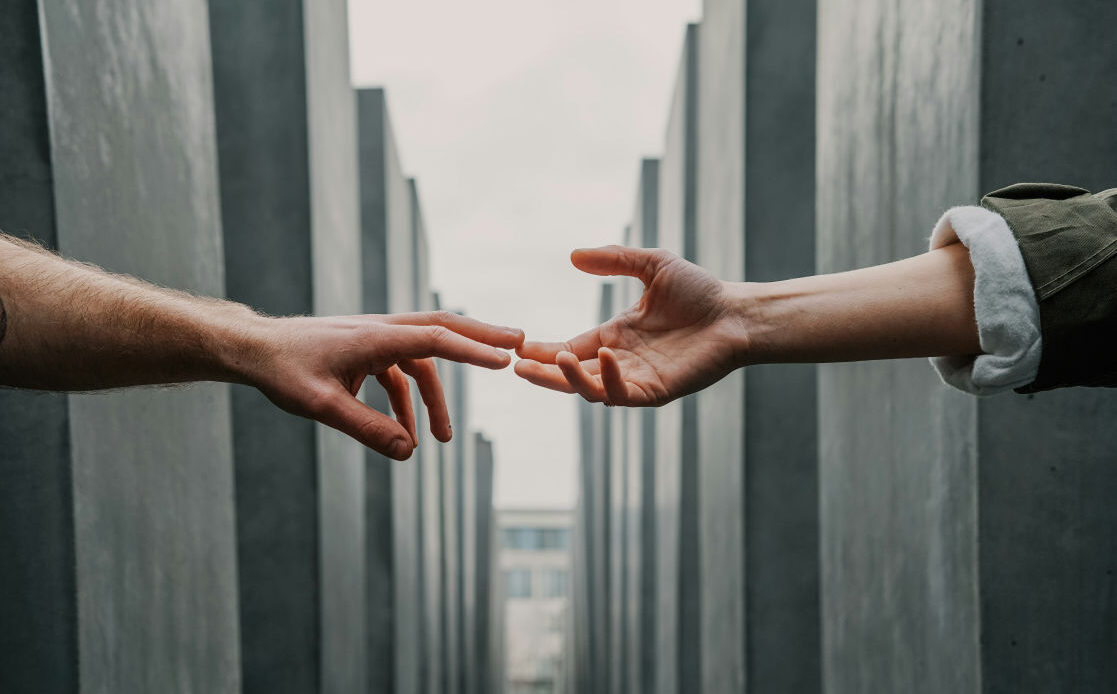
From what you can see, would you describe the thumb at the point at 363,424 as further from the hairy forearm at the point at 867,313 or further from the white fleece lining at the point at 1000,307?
the white fleece lining at the point at 1000,307

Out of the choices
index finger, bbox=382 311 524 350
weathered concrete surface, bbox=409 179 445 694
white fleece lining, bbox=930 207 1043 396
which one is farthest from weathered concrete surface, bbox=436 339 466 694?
white fleece lining, bbox=930 207 1043 396

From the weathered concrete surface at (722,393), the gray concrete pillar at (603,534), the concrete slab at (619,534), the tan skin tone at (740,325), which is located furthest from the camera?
the gray concrete pillar at (603,534)

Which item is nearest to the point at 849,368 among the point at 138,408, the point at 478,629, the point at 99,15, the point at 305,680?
the point at 138,408

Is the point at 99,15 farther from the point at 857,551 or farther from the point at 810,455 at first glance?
the point at 810,455

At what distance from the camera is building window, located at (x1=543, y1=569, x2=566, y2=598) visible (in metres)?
51.1

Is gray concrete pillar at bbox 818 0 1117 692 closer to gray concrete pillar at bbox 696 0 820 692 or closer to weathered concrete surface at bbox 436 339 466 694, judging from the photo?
gray concrete pillar at bbox 696 0 820 692

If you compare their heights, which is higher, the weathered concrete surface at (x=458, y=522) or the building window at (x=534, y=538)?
the weathered concrete surface at (x=458, y=522)

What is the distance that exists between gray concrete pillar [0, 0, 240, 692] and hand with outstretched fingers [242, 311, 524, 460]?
84cm

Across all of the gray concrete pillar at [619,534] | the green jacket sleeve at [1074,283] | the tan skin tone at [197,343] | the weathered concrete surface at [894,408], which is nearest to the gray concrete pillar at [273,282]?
the weathered concrete surface at [894,408]

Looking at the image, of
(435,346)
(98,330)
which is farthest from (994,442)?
(98,330)

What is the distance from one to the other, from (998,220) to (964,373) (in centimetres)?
45

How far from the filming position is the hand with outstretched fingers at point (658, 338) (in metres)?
3.13

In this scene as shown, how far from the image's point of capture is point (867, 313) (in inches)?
115

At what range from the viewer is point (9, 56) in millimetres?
3342
